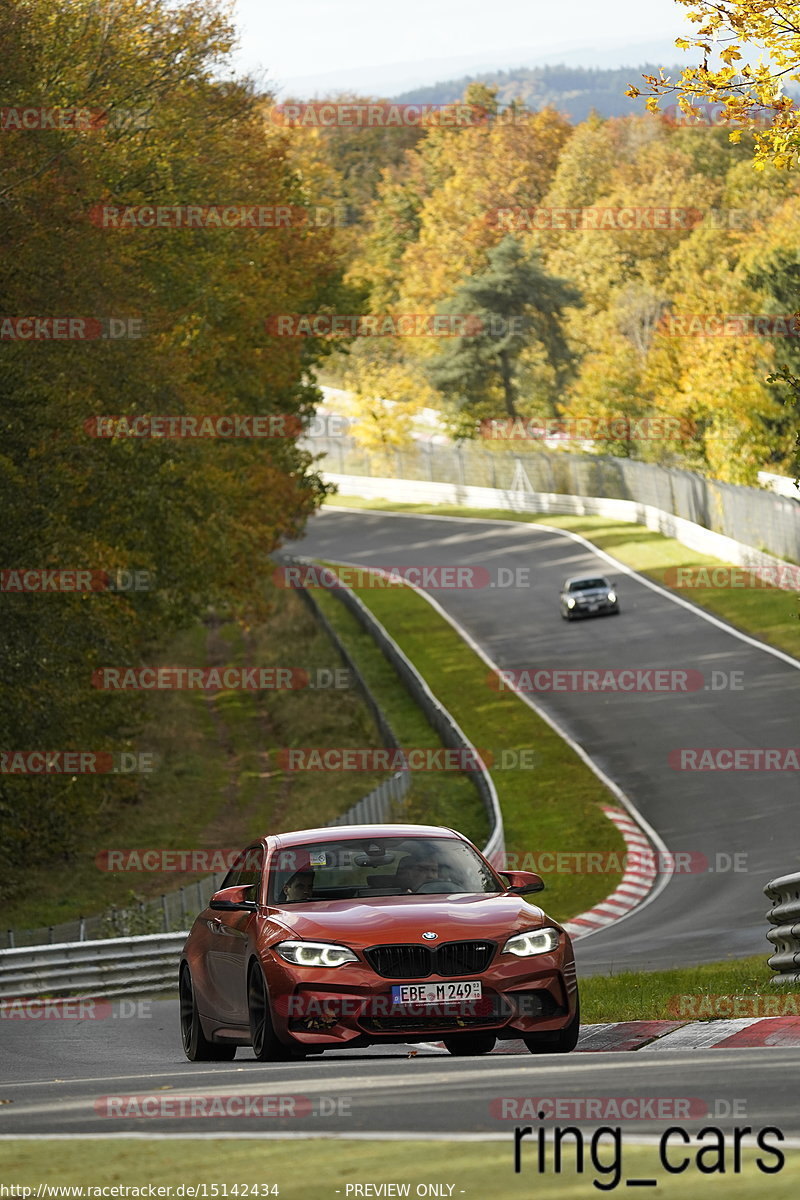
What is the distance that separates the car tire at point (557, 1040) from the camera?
10.2 m

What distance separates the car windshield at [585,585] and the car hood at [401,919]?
141 ft

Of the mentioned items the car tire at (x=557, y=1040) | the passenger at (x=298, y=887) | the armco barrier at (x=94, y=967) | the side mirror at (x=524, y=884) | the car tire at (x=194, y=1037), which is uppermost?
the passenger at (x=298, y=887)

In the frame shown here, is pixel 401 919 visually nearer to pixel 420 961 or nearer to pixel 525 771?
pixel 420 961

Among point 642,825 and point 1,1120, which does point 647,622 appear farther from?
point 1,1120

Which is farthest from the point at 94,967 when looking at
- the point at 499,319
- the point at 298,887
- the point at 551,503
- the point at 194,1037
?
the point at 499,319

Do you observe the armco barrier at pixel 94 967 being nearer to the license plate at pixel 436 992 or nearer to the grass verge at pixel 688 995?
the grass verge at pixel 688 995

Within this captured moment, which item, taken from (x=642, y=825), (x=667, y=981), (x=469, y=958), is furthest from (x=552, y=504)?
(x=469, y=958)

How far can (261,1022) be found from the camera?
10297mm

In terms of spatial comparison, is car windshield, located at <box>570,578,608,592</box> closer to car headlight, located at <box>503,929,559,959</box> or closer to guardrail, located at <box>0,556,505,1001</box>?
guardrail, located at <box>0,556,505,1001</box>

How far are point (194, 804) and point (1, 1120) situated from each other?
32.2 meters

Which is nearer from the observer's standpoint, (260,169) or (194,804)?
(194,804)

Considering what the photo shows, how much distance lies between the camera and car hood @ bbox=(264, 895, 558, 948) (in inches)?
392

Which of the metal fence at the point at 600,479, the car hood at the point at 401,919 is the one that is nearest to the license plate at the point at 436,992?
the car hood at the point at 401,919

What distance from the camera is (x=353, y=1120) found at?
6992 millimetres
